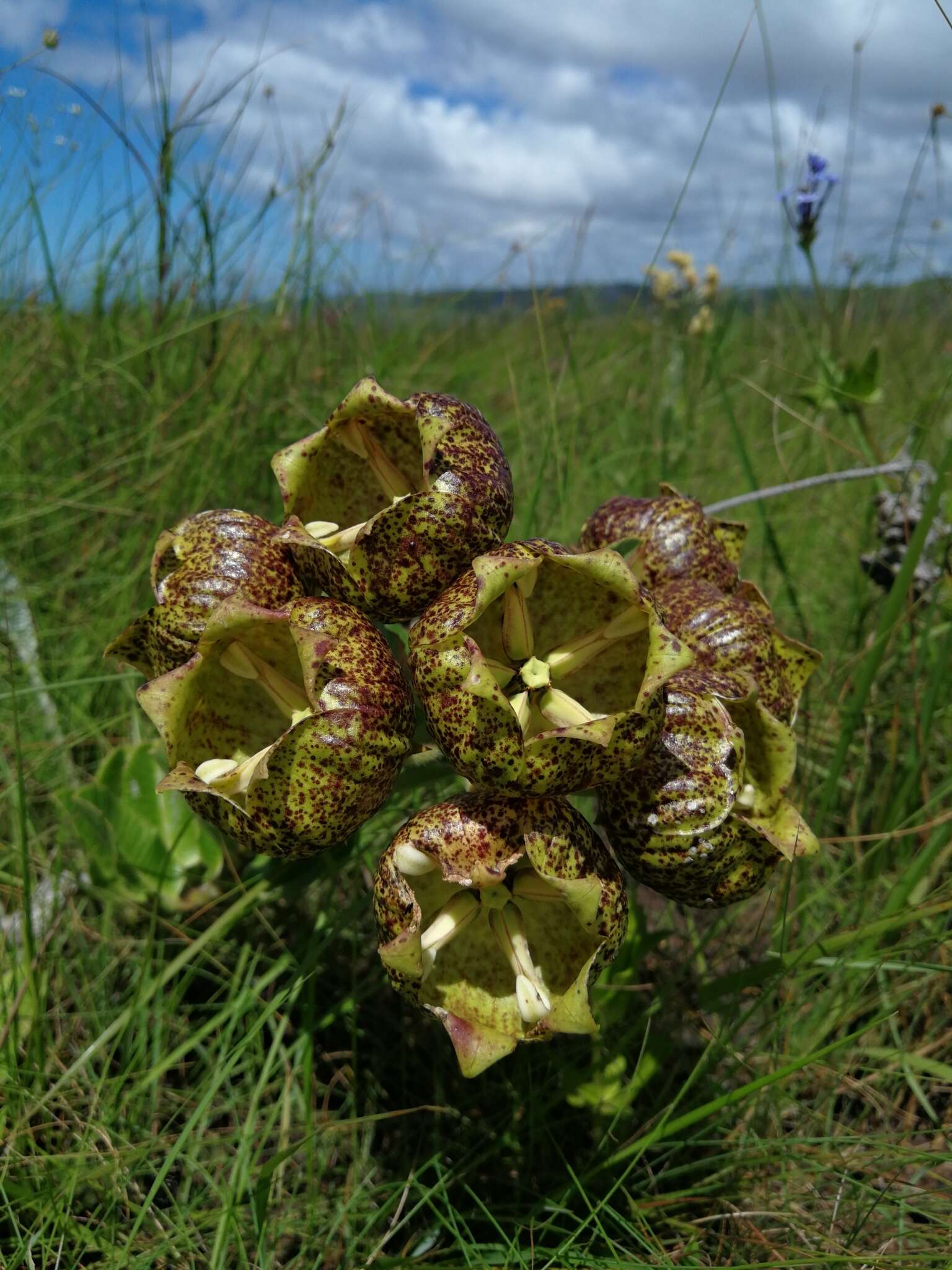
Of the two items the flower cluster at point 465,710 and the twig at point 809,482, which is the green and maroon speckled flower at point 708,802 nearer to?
the flower cluster at point 465,710

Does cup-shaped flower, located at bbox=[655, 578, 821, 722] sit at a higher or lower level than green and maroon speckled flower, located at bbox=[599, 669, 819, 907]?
higher

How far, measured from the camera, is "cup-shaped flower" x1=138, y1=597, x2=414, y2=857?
1484mm

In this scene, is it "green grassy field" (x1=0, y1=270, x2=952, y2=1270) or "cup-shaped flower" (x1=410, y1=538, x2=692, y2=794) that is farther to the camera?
"green grassy field" (x1=0, y1=270, x2=952, y2=1270)

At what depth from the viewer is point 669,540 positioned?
6.59ft

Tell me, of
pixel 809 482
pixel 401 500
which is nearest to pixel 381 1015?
pixel 401 500

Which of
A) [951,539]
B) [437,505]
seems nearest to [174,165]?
[437,505]

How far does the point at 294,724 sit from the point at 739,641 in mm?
872

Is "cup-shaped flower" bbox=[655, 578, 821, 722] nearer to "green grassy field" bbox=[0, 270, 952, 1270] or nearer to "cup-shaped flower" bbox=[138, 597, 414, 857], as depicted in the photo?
"green grassy field" bbox=[0, 270, 952, 1270]

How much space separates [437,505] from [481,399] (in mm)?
4084

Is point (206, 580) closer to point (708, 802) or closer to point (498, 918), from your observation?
point (498, 918)

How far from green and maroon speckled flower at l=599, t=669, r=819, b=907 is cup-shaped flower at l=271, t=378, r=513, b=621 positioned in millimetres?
Result: 463

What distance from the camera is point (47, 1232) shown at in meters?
1.78

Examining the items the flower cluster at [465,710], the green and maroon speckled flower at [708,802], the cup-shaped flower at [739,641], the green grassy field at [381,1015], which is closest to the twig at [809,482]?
the green grassy field at [381,1015]

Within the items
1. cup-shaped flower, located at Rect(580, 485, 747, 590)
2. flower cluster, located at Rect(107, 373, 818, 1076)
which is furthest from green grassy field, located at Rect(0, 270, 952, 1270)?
cup-shaped flower, located at Rect(580, 485, 747, 590)
